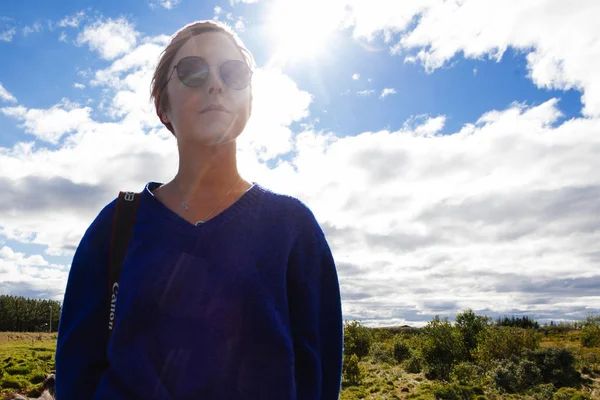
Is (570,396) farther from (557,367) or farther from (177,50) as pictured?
(177,50)

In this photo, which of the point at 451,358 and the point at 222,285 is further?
the point at 451,358

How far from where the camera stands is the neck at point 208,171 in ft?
6.45

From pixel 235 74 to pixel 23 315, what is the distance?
4805 inches

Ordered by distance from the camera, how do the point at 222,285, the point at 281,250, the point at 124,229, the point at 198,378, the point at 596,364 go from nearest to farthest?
the point at 198,378 < the point at 222,285 < the point at 281,250 < the point at 124,229 < the point at 596,364

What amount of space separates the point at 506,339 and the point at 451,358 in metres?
4.57

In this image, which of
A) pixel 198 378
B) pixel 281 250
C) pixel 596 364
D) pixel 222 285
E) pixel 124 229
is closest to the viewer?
pixel 198 378

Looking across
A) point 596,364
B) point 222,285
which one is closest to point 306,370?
point 222,285

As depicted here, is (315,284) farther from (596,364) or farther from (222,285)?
(596,364)

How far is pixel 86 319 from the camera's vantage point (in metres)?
1.80

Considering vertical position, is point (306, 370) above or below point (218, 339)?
below

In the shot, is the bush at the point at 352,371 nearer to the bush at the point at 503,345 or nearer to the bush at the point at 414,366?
the bush at the point at 414,366

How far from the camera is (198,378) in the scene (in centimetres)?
152

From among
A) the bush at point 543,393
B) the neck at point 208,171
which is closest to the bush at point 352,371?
the bush at point 543,393

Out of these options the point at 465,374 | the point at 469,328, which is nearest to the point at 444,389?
the point at 465,374
